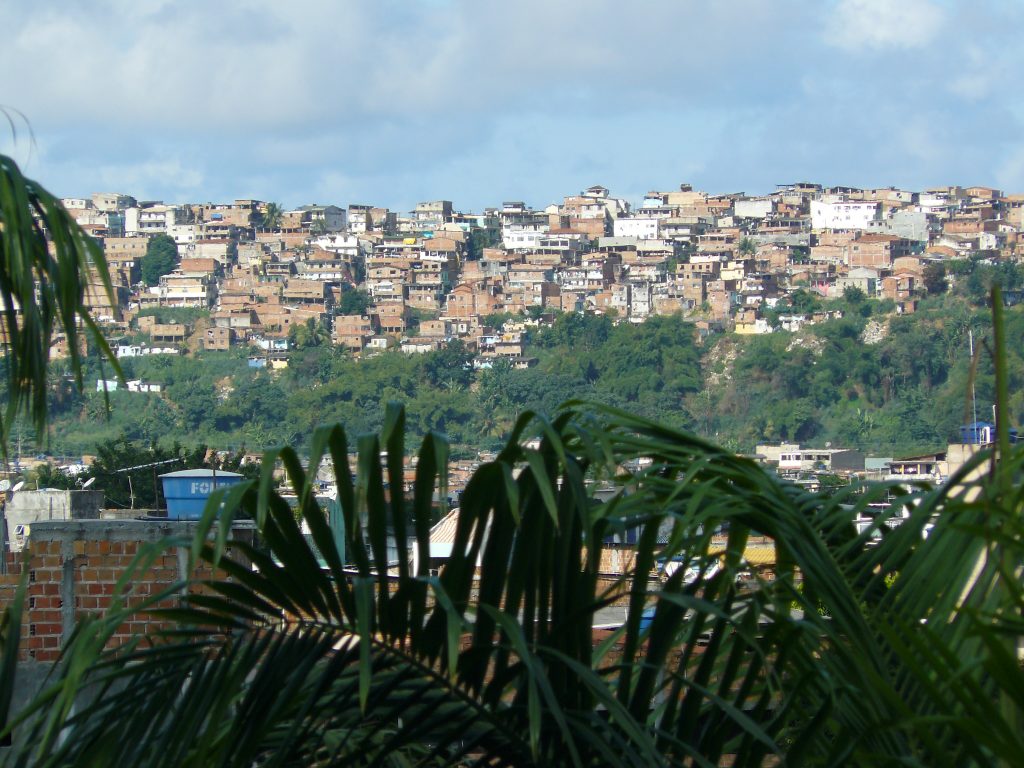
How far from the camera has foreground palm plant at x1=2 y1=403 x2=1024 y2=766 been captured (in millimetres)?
1739

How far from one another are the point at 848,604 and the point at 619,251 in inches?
4446

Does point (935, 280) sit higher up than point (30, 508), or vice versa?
point (935, 280)

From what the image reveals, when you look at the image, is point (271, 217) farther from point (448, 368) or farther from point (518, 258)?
point (448, 368)

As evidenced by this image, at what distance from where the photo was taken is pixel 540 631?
185 cm

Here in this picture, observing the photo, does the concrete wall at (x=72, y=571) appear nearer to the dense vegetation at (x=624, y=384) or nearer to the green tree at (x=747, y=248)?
the dense vegetation at (x=624, y=384)

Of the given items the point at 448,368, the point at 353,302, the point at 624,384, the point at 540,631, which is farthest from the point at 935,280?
the point at 540,631

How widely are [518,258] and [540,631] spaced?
366 ft

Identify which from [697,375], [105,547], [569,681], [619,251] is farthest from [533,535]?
[619,251]

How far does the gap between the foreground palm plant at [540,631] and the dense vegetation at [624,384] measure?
74.8 m

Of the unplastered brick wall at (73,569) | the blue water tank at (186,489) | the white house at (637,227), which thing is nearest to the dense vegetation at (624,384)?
the white house at (637,227)

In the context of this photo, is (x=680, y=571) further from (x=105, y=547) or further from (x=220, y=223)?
(x=220, y=223)

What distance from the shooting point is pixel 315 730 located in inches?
74.3

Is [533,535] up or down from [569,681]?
up

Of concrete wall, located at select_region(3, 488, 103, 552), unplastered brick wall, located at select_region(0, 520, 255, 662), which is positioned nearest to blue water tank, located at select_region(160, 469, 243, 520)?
concrete wall, located at select_region(3, 488, 103, 552)
